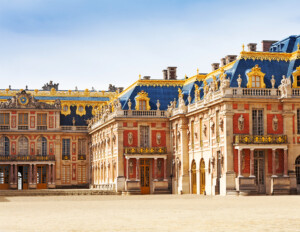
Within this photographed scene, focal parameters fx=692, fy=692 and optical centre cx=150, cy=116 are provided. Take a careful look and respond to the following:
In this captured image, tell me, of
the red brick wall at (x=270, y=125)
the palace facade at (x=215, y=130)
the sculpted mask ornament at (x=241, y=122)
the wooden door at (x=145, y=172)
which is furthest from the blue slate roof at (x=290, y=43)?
the wooden door at (x=145, y=172)

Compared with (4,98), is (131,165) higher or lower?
lower

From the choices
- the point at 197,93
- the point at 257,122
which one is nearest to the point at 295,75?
the point at 257,122

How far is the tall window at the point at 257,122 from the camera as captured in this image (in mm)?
46125

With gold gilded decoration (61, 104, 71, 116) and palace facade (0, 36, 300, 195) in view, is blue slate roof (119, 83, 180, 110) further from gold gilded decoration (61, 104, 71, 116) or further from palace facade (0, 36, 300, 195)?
gold gilded decoration (61, 104, 71, 116)

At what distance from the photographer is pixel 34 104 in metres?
78.4

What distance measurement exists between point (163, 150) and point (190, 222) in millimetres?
38563

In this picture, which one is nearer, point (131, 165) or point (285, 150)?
point (285, 150)

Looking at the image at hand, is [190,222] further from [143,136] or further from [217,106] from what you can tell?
[143,136]

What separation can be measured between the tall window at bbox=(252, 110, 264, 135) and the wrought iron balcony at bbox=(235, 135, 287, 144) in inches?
34.9

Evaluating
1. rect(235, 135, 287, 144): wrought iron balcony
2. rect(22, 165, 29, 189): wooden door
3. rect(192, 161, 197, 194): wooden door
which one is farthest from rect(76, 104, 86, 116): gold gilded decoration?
rect(235, 135, 287, 144): wrought iron balcony

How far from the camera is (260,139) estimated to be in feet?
148

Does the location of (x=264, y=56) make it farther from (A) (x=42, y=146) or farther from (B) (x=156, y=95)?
(A) (x=42, y=146)

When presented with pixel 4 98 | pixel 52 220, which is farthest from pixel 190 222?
pixel 4 98

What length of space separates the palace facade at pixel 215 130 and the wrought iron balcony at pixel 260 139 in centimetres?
7
